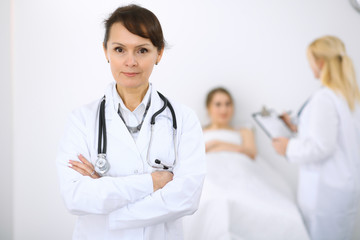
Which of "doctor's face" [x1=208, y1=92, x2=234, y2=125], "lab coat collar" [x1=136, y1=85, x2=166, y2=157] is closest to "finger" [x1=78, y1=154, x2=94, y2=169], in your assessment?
"lab coat collar" [x1=136, y1=85, x2=166, y2=157]

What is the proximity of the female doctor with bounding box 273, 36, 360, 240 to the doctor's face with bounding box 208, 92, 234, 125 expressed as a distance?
1.27ft

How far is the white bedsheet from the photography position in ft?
4.54

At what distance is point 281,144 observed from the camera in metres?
1.69

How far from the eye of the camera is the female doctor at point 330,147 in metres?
1.50

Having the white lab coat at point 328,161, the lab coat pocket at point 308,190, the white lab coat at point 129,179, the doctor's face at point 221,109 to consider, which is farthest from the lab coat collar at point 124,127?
the lab coat pocket at point 308,190

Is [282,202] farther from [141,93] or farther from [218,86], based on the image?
[141,93]

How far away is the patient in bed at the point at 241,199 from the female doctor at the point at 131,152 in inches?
18.4

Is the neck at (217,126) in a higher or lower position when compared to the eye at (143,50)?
lower

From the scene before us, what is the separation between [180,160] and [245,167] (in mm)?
870

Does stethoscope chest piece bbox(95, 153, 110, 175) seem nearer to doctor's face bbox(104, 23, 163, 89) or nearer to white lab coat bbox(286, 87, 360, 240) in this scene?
doctor's face bbox(104, 23, 163, 89)

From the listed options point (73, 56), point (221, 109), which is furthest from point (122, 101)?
point (221, 109)

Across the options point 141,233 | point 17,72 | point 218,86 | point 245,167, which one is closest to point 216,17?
point 218,86

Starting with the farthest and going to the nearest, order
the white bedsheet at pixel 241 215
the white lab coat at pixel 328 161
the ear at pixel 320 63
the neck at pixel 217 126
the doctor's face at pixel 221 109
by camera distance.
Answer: the neck at pixel 217 126 → the doctor's face at pixel 221 109 → the ear at pixel 320 63 → the white lab coat at pixel 328 161 → the white bedsheet at pixel 241 215

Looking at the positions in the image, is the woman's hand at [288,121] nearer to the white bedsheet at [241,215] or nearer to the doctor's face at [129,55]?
the white bedsheet at [241,215]
